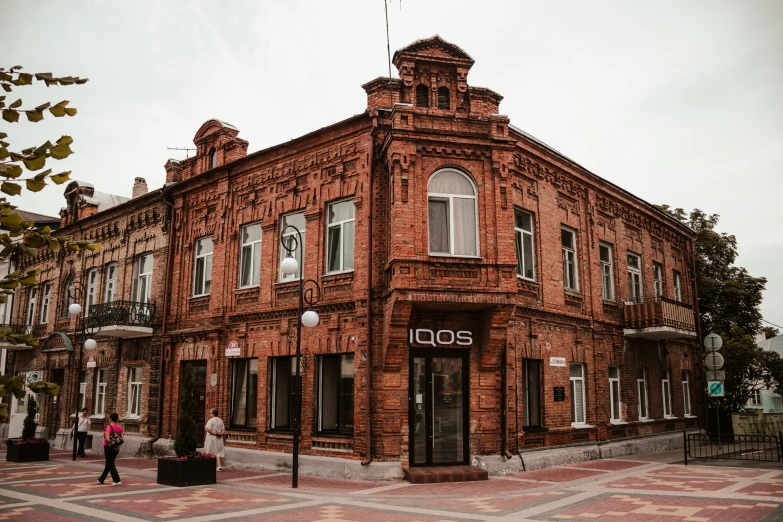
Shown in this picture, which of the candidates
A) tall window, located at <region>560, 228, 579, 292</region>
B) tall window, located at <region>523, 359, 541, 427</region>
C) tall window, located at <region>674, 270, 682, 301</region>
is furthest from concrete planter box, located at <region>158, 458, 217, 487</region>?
tall window, located at <region>674, 270, 682, 301</region>

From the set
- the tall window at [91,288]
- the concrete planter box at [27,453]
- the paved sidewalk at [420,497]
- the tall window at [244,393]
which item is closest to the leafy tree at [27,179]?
the paved sidewalk at [420,497]

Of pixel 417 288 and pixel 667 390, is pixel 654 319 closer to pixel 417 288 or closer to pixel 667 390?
pixel 667 390

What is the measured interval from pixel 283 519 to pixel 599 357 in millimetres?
12633

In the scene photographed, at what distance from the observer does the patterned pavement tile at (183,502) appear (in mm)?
10703

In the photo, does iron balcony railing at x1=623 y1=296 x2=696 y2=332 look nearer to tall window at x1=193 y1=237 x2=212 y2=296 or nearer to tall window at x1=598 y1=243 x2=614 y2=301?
tall window at x1=598 y1=243 x2=614 y2=301

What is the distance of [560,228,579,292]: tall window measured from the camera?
19.1 m

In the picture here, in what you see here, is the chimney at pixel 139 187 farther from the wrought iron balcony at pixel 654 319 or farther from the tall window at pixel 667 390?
the tall window at pixel 667 390

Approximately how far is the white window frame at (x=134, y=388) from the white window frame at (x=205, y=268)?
3.99 m

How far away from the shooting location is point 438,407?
14781 millimetres

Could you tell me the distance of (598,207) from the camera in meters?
21.0

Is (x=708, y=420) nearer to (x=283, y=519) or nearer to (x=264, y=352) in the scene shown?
(x=264, y=352)

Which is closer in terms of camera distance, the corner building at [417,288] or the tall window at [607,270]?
the corner building at [417,288]

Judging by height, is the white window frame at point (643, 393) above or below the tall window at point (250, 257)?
below

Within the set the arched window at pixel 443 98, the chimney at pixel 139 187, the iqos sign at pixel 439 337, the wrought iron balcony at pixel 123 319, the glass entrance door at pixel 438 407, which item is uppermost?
the chimney at pixel 139 187
